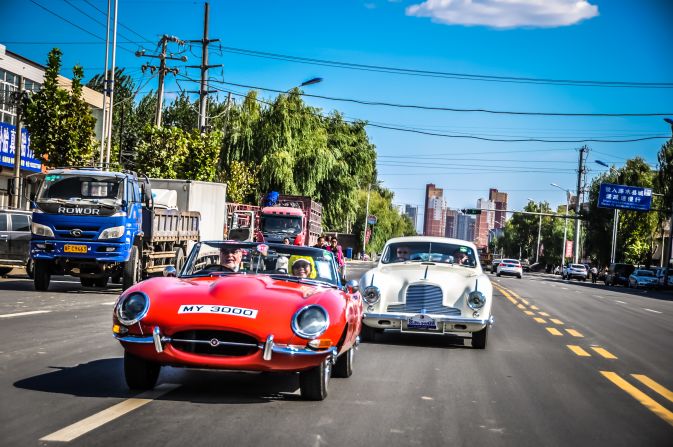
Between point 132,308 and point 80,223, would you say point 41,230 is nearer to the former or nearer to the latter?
point 80,223

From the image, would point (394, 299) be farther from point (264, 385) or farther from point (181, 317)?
point (181, 317)

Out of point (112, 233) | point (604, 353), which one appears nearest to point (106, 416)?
point (604, 353)

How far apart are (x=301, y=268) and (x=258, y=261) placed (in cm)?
40

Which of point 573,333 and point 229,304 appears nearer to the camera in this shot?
point 229,304

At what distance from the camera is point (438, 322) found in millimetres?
11383

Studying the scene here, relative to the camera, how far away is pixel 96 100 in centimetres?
5753

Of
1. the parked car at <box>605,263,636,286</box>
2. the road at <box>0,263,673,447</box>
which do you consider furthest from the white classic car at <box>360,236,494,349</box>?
the parked car at <box>605,263,636,286</box>

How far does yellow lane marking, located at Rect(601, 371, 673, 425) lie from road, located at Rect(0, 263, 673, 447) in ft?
0.05

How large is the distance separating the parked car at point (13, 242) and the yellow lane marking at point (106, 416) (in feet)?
58.2

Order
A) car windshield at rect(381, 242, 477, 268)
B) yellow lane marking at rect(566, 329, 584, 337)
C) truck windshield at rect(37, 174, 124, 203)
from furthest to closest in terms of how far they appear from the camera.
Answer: truck windshield at rect(37, 174, 124, 203) < yellow lane marking at rect(566, 329, 584, 337) < car windshield at rect(381, 242, 477, 268)

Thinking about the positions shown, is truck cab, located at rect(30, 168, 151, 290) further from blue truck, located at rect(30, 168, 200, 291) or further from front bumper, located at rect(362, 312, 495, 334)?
front bumper, located at rect(362, 312, 495, 334)

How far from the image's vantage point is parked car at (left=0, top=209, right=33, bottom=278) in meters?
23.5

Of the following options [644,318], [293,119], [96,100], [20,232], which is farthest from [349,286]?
[96,100]

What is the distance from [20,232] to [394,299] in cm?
1519
